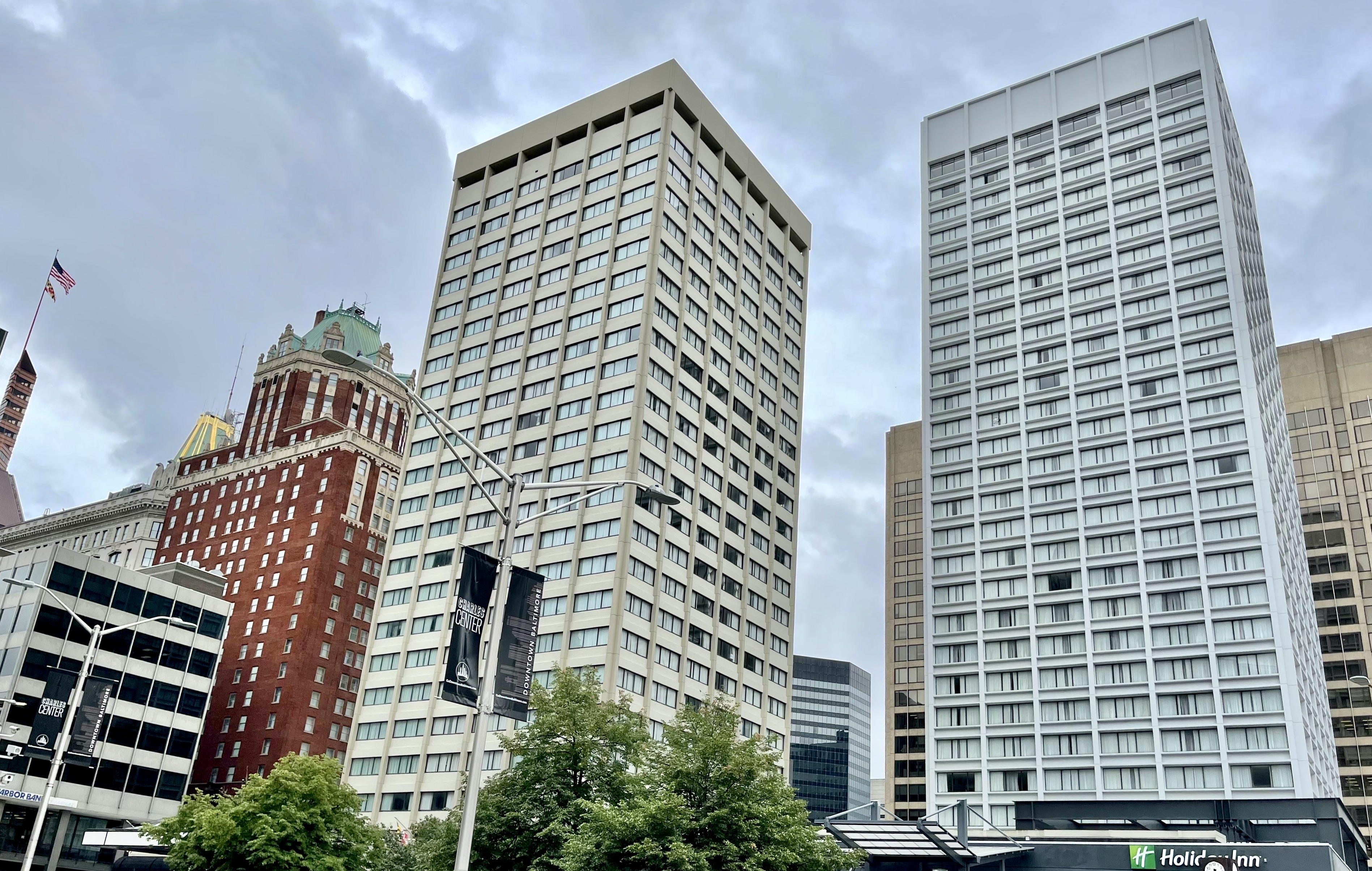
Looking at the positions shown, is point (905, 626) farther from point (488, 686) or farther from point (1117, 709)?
point (488, 686)

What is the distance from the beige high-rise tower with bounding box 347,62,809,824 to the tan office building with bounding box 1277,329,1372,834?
69.1 meters

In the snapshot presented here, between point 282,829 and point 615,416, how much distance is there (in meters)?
45.6

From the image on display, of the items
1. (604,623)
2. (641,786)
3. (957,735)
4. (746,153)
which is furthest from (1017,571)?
(641,786)

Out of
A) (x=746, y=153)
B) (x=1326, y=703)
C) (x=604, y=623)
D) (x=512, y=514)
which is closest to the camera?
(x=512, y=514)

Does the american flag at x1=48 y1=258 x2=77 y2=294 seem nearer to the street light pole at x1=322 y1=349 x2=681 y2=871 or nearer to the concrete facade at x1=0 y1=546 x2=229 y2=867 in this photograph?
the concrete facade at x1=0 y1=546 x2=229 y2=867

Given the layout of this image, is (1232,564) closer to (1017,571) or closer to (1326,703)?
(1017,571)

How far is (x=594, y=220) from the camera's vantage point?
100875 millimetres

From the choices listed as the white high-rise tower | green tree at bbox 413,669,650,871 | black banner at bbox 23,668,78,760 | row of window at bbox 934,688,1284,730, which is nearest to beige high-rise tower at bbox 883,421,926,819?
the white high-rise tower

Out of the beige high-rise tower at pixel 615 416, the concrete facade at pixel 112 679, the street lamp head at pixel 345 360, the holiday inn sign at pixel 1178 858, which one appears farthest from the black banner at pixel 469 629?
the concrete facade at pixel 112 679

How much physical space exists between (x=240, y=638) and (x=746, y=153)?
251 ft

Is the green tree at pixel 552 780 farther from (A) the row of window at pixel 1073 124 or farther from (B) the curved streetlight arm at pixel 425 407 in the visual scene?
(A) the row of window at pixel 1073 124

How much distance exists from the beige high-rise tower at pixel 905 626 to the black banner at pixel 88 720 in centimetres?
10588

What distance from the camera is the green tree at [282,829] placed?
49969mm

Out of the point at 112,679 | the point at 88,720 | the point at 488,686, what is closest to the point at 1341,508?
the point at 112,679
